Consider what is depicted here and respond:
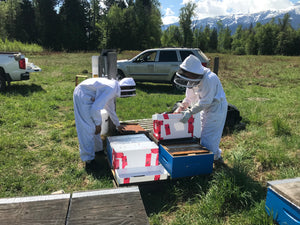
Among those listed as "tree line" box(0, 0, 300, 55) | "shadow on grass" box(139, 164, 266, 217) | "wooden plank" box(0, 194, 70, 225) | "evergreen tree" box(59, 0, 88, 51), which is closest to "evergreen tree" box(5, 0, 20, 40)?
"tree line" box(0, 0, 300, 55)

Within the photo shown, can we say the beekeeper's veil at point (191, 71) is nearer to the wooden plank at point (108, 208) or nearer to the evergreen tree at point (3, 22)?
the wooden plank at point (108, 208)

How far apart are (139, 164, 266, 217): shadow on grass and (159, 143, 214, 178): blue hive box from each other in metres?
0.16

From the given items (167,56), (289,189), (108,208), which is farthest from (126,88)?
(167,56)

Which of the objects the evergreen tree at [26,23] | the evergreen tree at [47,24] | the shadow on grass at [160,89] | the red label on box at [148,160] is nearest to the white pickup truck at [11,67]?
the shadow on grass at [160,89]

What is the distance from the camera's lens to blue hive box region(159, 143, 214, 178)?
3805 millimetres

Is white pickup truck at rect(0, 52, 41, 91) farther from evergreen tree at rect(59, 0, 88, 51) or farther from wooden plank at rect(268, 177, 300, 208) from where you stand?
evergreen tree at rect(59, 0, 88, 51)

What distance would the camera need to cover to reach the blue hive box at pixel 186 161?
380cm

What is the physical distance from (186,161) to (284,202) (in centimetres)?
148

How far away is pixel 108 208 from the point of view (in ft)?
6.59

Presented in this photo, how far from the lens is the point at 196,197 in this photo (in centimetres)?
362

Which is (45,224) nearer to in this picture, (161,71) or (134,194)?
(134,194)

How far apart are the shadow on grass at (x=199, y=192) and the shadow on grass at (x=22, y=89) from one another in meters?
8.15

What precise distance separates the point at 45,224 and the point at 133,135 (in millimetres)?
2827

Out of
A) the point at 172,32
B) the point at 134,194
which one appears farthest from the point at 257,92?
the point at 172,32
